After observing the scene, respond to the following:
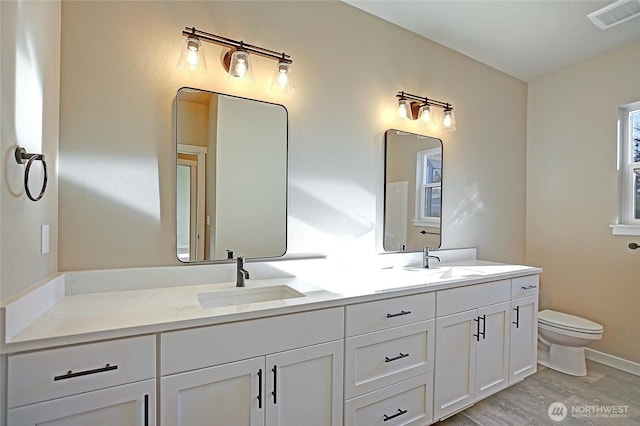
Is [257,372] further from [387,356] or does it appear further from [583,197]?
[583,197]

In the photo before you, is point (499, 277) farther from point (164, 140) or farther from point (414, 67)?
point (164, 140)

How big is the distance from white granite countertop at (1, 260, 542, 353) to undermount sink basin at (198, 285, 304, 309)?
0.10 feet

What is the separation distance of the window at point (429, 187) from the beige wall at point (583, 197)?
131 cm

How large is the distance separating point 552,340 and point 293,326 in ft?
8.12

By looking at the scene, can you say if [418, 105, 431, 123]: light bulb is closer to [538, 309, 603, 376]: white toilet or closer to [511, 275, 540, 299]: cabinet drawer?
[511, 275, 540, 299]: cabinet drawer

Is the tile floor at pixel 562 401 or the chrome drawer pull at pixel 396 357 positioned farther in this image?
the tile floor at pixel 562 401

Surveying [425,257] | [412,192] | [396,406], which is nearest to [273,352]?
[396,406]

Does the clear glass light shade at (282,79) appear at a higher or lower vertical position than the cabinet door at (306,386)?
higher

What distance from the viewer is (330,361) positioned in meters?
1.52

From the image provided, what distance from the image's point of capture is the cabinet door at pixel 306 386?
4.52 ft

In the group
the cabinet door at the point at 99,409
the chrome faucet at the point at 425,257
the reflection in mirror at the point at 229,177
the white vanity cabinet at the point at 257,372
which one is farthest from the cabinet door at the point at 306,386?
the chrome faucet at the point at 425,257

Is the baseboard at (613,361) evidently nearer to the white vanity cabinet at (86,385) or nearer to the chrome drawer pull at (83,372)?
the white vanity cabinet at (86,385)

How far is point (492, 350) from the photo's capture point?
220 cm

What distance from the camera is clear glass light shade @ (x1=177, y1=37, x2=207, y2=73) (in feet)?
5.45
